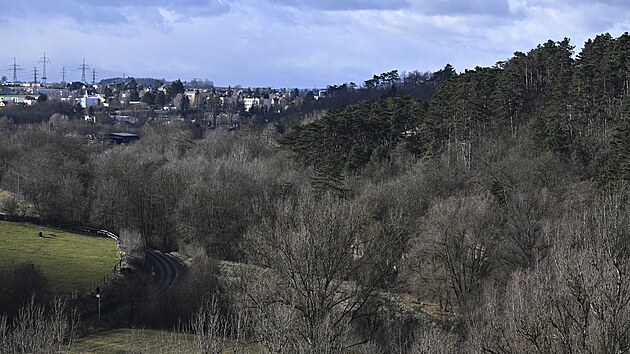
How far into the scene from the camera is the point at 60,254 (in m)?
44.2

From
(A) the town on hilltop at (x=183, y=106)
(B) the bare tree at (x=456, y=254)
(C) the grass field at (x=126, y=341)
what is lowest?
(C) the grass field at (x=126, y=341)

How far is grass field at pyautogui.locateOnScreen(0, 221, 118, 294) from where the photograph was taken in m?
37.4

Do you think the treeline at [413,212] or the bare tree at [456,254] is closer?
the treeline at [413,212]

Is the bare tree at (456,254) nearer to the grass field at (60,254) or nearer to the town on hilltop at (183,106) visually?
the grass field at (60,254)

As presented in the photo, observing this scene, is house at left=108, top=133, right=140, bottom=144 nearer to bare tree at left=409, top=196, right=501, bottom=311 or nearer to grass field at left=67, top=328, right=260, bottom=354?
A: bare tree at left=409, top=196, right=501, bottom=311

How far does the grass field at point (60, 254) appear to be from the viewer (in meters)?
37.4

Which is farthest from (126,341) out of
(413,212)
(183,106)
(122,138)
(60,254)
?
(183,106)

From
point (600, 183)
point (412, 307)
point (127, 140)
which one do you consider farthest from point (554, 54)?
point (127, 140)

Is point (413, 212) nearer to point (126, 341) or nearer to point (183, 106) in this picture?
point (126, 341)

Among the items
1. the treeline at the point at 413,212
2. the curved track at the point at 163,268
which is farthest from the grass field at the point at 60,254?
the treeline at the point at 413,212

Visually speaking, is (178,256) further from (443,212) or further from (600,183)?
(600,183)

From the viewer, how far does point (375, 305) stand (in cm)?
2592

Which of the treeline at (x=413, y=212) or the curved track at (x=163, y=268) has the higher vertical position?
the treeline at (x=413, y=212)

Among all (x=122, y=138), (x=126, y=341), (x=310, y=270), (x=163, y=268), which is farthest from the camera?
(x=122, y=138)
